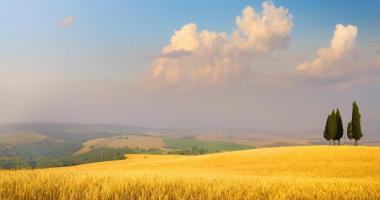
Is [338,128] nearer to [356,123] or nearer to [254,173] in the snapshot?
[356,123]

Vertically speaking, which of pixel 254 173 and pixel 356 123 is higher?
pixel 356 123

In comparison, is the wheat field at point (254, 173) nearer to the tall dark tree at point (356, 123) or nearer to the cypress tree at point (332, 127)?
the tall dark tree at point (356, 123)

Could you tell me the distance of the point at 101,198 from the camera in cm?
966

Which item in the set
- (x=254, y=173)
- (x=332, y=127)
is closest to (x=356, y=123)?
(x=332, y=127)

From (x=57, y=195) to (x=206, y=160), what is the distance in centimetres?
5687

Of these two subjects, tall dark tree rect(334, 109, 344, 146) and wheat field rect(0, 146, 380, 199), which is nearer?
wheat field rect(0, 146, 380, 199)

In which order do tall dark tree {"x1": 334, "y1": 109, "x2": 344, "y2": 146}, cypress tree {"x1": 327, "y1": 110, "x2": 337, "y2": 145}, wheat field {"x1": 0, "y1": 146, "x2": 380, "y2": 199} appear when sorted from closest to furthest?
1. wheat field {"x1": 0, "y1": 146, "x2": 380, "y2": 199}
2. cypress tree {"x1": 327, "y1": 110, "x2": 337, "y2": 145}
3. tall dark tree {"x1": 334, "y1": 109, "x2": 344, "y2": 146}

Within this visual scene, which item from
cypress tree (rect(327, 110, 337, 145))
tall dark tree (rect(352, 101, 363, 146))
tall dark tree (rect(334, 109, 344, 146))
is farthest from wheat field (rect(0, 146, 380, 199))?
tall dark tree (rect(334, 109, 344, 146))

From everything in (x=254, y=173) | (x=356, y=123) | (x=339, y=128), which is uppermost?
(x=356, y=123)

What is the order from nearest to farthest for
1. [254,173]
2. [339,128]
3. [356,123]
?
[254,173] < [356,123] < [339,128]

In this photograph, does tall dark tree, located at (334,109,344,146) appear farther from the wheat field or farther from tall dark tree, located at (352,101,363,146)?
the wheat field

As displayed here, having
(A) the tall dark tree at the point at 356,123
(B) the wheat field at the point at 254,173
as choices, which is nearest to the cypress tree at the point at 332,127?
(A) the tall dark tree at the point at 356,123

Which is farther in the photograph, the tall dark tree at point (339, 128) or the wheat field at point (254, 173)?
the tall dark tree at point (339, 128)

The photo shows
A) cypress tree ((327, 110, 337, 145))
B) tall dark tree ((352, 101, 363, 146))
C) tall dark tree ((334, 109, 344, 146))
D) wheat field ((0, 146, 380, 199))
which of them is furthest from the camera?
tall dark tree ((334, 109, 344, 146))
